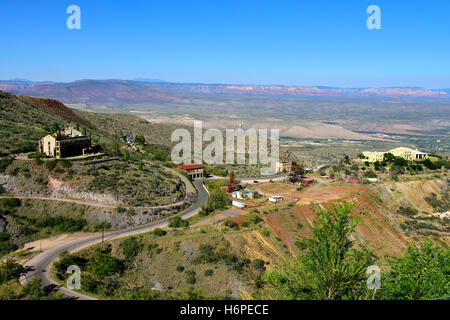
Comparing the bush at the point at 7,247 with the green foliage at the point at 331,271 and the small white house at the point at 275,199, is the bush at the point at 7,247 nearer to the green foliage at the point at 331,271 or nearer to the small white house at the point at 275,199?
the green foliage at the point at 331,271

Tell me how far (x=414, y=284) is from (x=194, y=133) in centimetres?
9700

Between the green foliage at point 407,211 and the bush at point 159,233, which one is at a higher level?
the bush at point 159,233

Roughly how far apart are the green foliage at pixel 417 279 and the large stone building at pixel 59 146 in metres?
38.6

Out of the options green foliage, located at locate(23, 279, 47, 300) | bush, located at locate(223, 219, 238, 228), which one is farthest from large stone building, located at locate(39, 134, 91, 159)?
green foliage, located at locate(23, 279, 47, 300)

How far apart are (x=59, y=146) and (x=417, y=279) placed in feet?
132

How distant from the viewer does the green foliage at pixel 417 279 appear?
14.3m

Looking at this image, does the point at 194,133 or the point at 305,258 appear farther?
the point at 194,133

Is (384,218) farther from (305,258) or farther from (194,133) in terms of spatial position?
(194,133)

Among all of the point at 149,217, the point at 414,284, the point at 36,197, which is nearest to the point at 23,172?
the point at 36,197

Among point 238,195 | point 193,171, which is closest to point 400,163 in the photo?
point 238,195

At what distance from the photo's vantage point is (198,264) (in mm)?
27438

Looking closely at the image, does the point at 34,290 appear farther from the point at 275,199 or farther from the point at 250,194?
the point at 250,194

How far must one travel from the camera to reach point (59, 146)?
140ft

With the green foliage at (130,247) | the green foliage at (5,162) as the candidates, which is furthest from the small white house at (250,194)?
the green foliage at (5,162)
